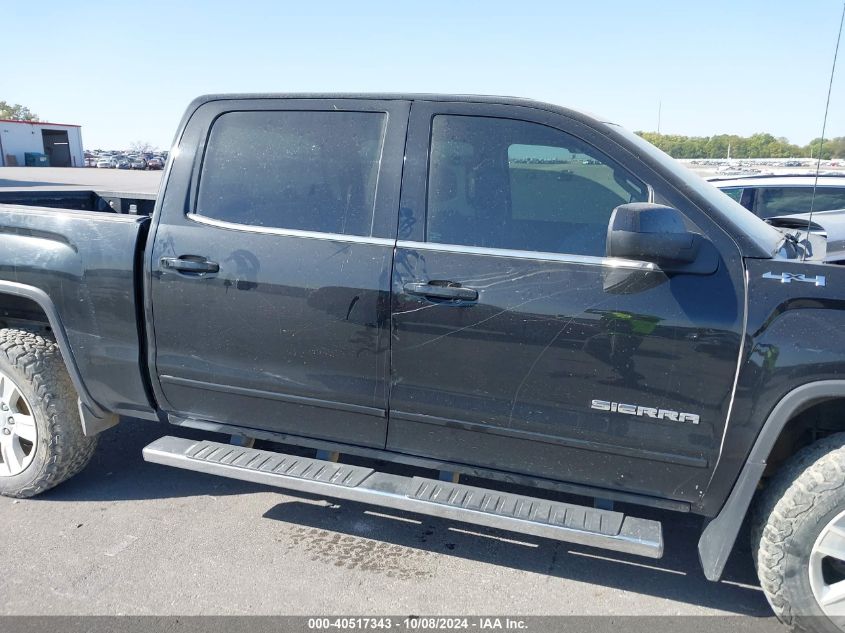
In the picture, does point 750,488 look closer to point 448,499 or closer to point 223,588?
point 448,499

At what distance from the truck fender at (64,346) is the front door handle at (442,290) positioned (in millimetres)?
1861

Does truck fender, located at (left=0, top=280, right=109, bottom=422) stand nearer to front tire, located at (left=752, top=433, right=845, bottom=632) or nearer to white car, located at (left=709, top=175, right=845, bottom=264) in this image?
front tire, located at (left=752, top=433, right=845, bottom=632)

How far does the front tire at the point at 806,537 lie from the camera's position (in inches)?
95.4

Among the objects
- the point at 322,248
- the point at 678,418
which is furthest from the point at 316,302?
the point at 678,418

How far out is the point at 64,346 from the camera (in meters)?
3.40

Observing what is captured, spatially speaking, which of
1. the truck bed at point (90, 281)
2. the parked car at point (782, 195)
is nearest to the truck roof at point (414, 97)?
the truck bed at point (90, 281)

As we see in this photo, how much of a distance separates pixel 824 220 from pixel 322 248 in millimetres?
3405

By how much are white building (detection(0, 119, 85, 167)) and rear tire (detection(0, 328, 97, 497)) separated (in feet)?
172

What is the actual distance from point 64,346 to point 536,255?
2.42 metres

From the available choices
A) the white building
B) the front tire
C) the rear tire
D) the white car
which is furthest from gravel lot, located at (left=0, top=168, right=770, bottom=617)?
the white building

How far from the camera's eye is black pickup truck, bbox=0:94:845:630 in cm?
247

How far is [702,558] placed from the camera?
8.77ft

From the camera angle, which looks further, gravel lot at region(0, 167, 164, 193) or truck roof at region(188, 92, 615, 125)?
gravel lot at region(0, 167, 164, 193)

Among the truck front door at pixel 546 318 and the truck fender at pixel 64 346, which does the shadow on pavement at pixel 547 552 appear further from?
the truck fender at pixel 64 346
